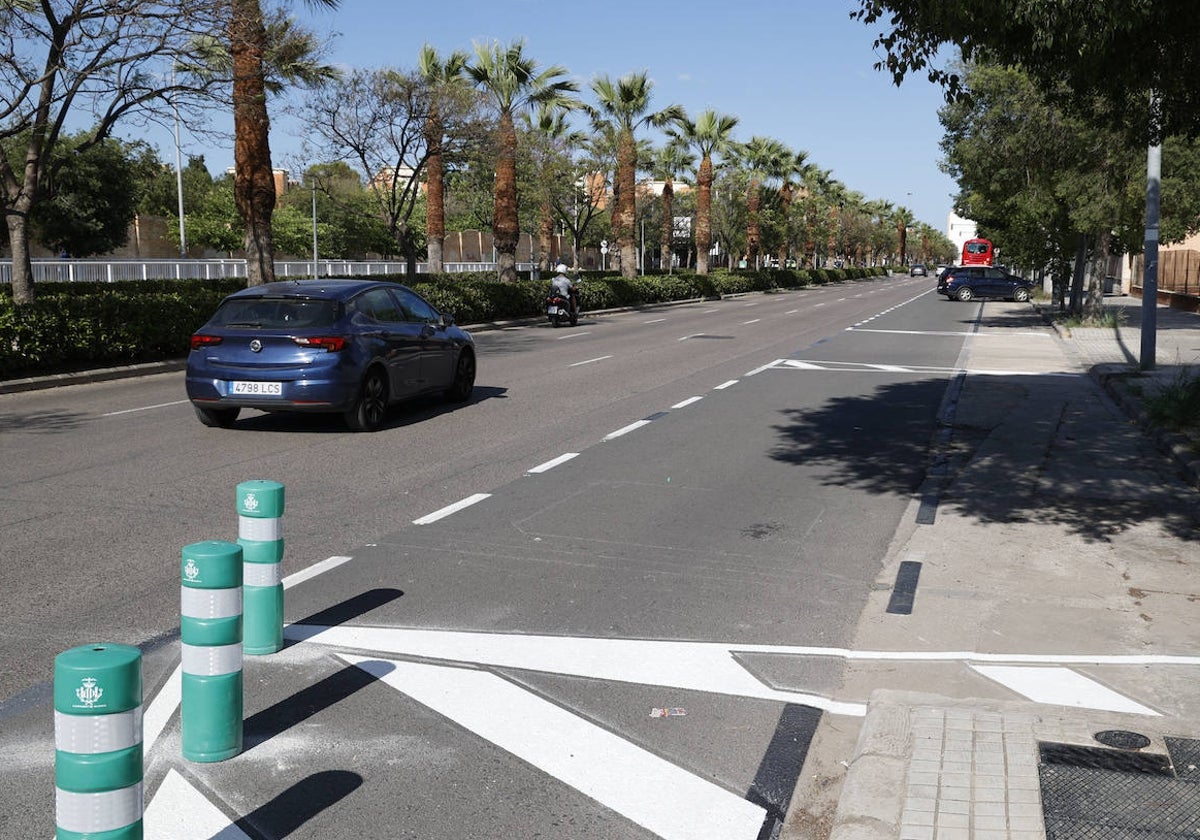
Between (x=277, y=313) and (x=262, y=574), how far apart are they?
7589 millimetres

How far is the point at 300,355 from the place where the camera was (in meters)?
11.8

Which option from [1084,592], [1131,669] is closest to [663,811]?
[1131,669]

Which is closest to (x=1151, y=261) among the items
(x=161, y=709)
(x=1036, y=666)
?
(x=1036, y=666)

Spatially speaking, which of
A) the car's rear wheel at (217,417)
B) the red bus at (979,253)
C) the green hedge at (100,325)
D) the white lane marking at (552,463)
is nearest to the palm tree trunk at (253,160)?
the green hedge at (100,325)

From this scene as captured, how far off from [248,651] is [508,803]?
177 centimetres

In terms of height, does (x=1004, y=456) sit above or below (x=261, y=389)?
below

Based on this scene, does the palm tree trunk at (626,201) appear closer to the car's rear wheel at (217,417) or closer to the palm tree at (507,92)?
the palm tree at (507,92)

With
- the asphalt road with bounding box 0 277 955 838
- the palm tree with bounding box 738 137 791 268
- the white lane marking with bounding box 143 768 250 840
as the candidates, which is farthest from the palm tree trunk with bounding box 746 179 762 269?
the white lane marking with bounding box 143 768 250 840

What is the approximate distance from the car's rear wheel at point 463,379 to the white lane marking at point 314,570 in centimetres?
756

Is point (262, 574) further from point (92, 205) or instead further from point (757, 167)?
point (757, 167)

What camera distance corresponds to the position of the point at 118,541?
7398mm

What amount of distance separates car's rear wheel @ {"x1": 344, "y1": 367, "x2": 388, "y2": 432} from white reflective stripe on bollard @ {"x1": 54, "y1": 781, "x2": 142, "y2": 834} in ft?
30.7

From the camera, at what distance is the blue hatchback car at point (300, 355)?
11789mm

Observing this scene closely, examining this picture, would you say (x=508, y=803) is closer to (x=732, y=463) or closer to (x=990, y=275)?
(x=732, y=463)
